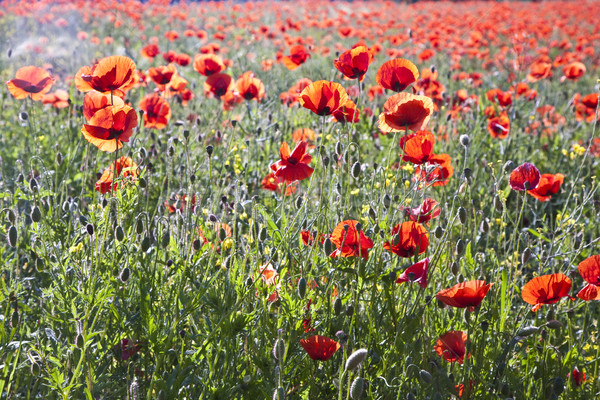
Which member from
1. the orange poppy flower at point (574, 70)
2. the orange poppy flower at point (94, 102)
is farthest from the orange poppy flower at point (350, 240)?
the orange poppy flower at point (574, 70)

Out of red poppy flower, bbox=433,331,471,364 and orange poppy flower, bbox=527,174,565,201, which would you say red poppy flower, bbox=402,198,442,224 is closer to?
red poppy flower, bbox=433,331,471,364

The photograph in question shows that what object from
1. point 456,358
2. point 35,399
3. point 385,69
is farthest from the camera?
point 385,69

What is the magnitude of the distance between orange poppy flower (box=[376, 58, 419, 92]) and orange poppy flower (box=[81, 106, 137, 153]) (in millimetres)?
823

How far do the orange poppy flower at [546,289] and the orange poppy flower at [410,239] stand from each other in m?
0.30

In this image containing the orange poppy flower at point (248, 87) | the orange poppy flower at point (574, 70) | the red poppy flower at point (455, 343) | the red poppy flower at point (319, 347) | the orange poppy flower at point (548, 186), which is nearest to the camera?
the red poppy flower at point (319, 347)

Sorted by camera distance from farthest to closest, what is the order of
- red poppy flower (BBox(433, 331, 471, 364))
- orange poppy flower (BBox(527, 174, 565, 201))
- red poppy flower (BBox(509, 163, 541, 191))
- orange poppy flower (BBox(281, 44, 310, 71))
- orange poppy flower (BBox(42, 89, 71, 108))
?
orange poppy flower (BBox(42, 89, 71, 108)) < orange poppy flower (BBox(281, 44, 310, 71)) < orange poppy flower (BBox(527, 174, 565, 201)) < red poppy flower (BBox(509, 163, 541, 191)) < red poppy flower (BBox(433, 331, 471, 364))

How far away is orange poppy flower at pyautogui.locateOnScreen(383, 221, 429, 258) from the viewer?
67.4 inches

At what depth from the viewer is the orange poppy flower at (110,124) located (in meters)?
1.70

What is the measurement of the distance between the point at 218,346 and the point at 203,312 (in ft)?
1.10

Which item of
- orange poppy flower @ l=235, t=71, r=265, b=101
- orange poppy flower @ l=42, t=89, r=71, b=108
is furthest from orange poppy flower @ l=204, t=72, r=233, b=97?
orange poppy flower @ l=42, t=89, r=71, b=108

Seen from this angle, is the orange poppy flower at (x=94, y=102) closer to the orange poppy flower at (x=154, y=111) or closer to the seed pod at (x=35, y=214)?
the seed pod at (x=35, y=214)

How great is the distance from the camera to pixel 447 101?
4.39 m

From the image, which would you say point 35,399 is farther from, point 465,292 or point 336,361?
point 465,292

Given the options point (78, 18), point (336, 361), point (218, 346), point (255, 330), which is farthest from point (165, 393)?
point (78, 18)
